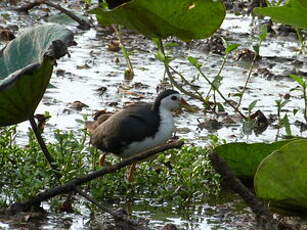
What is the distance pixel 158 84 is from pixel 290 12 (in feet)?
8.41

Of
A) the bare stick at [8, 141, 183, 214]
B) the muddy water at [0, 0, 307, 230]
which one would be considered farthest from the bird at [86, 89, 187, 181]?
the bare stick at [8, 141, 183, 214]

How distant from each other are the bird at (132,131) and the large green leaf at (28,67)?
73 cm

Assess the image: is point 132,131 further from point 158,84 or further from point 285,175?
point 158,84

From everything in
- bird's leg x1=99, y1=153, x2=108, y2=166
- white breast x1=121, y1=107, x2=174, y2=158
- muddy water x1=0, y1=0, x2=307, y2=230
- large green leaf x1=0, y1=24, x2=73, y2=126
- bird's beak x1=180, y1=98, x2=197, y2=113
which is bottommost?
muddy water x1=0, y1=0, x2=307, y2=230

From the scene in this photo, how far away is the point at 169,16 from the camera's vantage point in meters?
5.93

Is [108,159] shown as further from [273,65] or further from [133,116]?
[273,65]

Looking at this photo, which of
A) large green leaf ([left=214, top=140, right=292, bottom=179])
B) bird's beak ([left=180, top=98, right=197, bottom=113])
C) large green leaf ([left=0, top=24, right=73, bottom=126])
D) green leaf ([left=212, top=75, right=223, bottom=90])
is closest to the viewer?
large green leaf ([left=0, top=24, right=73, bottom=126])

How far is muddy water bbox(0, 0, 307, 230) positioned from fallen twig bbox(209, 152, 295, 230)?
8.4 inches

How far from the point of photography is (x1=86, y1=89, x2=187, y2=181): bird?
5633mm

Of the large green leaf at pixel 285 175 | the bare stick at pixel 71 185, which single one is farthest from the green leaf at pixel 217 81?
the bare stick at pixel 71 185

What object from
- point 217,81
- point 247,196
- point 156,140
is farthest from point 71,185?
point 217,81

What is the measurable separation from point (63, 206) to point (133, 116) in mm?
944

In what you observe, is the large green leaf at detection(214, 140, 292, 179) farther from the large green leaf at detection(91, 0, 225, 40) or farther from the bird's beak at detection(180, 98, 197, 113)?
the bird's beak at detection(180, 98, 197, 113)

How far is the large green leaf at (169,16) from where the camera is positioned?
5824mm
